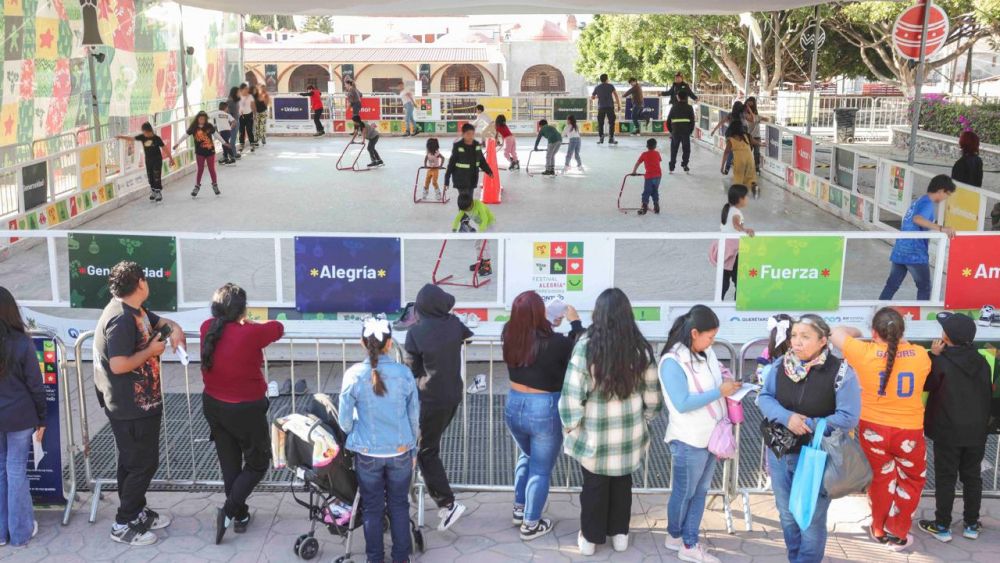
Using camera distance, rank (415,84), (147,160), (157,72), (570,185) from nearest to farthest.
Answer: (147,160) → (570,185) → (157,72) → (415,84)

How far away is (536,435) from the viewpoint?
18.1ft

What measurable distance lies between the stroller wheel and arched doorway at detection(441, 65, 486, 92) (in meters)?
56.0

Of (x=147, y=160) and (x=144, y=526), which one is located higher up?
(x=147, y=160)

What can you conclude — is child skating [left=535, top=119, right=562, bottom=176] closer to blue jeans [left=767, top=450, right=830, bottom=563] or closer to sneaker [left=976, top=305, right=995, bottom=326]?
sneaker [left=976, top=305, right=995, bottom=326]

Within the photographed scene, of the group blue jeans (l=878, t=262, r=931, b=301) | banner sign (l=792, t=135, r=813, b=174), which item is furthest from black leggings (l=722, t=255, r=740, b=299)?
banner sign (l=792, t=135, r=813, b=174)

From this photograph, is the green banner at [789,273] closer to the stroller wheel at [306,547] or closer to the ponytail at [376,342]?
the ponytail at [376,342]

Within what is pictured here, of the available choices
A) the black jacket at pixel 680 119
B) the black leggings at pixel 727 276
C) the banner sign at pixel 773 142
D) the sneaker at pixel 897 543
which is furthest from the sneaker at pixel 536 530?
the black jacket at pixel 680 119

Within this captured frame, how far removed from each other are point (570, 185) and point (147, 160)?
823 centimetres

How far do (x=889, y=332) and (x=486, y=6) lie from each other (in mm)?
13955

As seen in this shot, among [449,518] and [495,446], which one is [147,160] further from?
[449,518]

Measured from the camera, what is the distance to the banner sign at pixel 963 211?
36.0 feet

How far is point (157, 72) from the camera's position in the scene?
2458cm

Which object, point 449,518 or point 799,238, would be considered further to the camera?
point 799,238

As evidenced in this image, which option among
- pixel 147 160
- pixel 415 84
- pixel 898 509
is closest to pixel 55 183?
pixel 147 160
